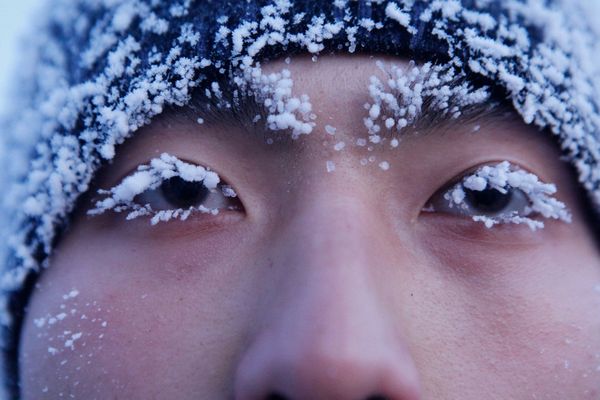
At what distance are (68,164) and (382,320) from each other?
69cm

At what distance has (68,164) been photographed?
41.1 inches

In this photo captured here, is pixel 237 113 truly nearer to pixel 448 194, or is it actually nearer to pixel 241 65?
pixel 241 65

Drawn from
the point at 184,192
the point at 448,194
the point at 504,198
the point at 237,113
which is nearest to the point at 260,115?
the point at 237,113

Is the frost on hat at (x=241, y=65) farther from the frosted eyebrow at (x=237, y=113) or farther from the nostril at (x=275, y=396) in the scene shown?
the nostril at (x=275, y=396)

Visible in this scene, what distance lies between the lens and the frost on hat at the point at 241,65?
0.96m

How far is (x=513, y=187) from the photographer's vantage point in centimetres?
100

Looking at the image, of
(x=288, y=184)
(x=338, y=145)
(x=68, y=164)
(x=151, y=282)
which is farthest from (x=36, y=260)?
(x=338, y=145)

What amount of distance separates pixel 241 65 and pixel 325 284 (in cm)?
43

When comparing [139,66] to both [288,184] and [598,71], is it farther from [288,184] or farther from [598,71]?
[598,71]

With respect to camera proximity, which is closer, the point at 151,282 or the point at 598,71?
the point at 151,282

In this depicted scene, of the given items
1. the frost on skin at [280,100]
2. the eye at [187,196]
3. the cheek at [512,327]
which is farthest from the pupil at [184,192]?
the cheek at [512,327]

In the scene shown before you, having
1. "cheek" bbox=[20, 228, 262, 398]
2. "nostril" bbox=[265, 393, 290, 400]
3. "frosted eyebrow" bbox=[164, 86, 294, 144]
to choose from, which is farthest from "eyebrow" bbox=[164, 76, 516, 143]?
"nostril" bbox=[265, 393, 290, 400]

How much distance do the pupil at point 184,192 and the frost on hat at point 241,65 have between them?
0.12 m

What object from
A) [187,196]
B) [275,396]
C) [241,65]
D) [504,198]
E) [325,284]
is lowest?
[275,396]
